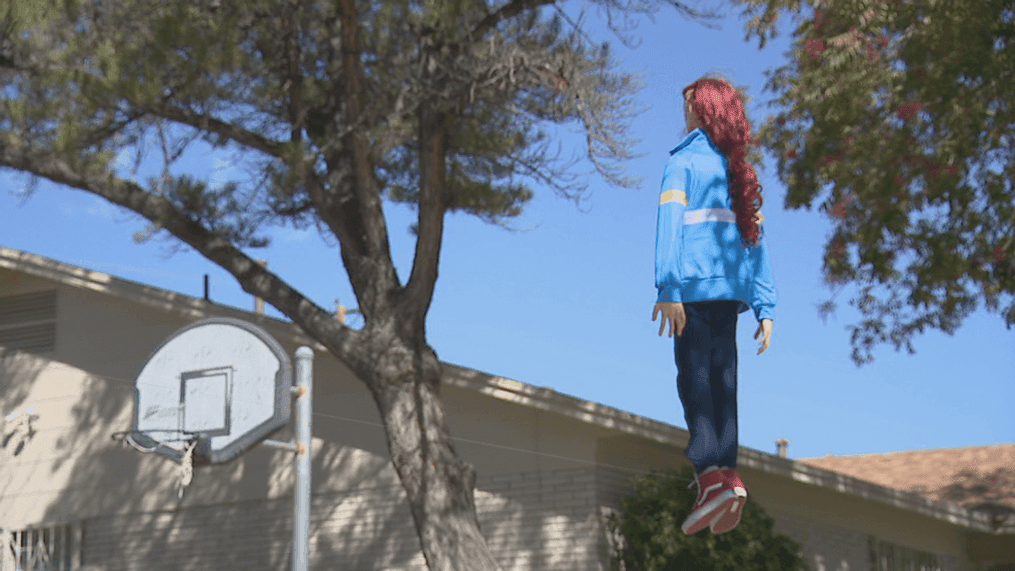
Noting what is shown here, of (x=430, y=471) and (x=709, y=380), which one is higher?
(x=430, y=471)

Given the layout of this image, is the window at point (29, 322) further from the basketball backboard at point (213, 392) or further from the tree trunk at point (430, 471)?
the basketball backboard at point (213, 392)

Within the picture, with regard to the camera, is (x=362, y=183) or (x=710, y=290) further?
(x=362, y=183)

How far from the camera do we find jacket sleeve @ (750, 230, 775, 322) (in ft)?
17.5

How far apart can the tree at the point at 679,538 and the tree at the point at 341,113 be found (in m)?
2.20

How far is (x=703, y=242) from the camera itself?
5.18 m

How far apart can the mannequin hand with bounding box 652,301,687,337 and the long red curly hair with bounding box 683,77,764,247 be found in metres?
0.42

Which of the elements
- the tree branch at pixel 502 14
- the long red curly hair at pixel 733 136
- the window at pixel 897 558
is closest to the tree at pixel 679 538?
the window at pixel 897 558

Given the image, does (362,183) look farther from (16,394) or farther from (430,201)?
(16,394)

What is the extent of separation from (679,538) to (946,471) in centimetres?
982

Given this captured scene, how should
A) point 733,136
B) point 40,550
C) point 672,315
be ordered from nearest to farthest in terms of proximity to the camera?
point 672,315 < point 733,136 < point 40,550

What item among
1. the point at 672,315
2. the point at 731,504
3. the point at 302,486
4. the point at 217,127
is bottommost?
the point at 731,504

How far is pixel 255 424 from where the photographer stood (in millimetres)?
7113

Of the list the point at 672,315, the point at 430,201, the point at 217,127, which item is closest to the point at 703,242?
the point at 672,315

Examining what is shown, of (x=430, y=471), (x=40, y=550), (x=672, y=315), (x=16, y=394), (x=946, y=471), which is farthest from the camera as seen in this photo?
(x=946, y=471)
